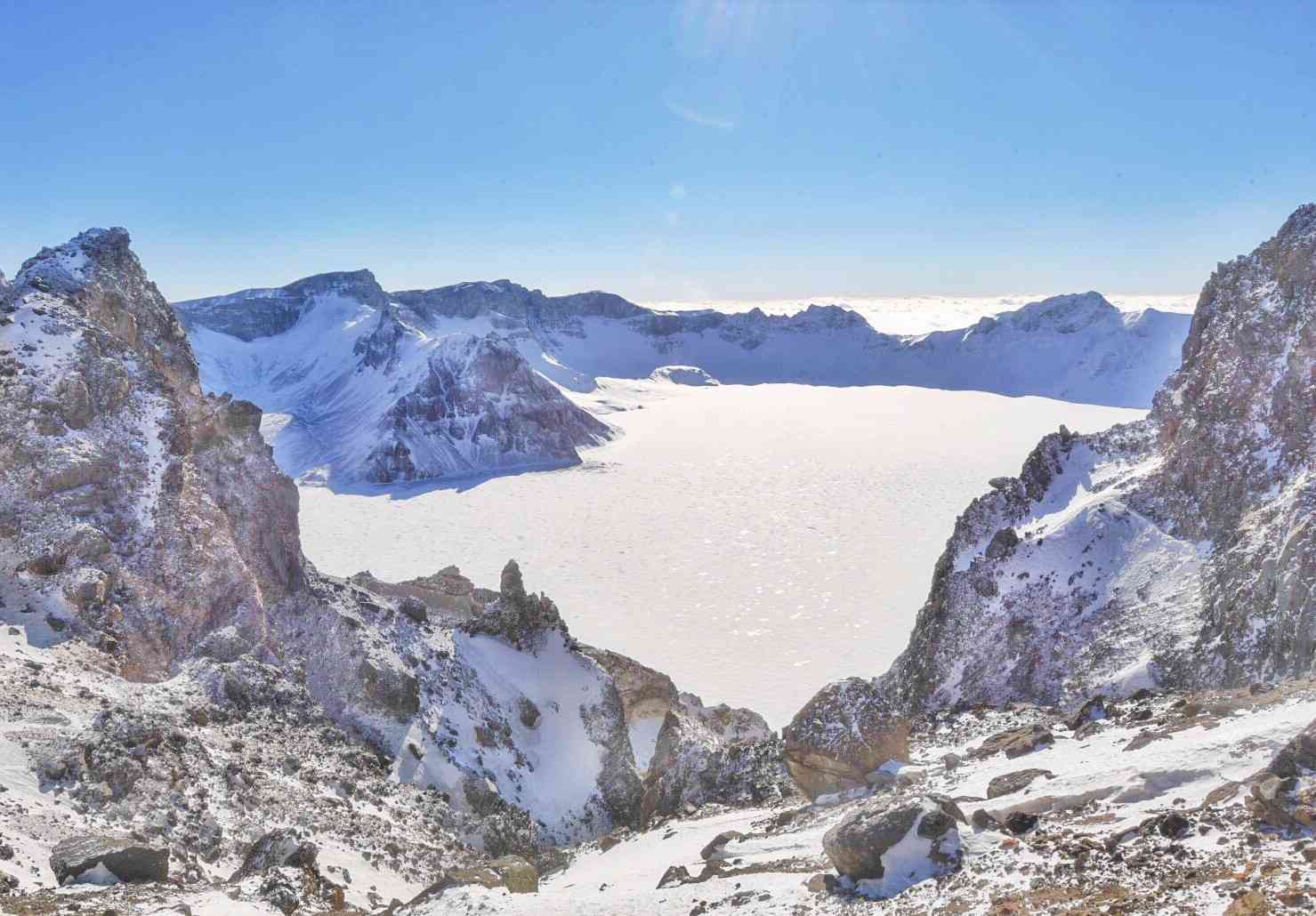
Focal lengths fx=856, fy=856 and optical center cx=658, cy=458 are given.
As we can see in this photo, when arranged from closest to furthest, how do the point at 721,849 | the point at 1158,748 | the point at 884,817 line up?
the point at 884,817 → the point at 1158,748 → the point at 721,849

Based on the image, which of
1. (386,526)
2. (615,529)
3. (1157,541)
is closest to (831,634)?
(1157,541)

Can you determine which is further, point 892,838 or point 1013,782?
point 1013,782

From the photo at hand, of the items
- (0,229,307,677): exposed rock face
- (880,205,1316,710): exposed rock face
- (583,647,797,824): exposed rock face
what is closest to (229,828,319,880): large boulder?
(0,229,307,677): exposed rock face

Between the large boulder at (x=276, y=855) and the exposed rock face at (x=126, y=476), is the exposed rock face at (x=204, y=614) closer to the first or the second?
the exposed rock face at (x=126, y=476)

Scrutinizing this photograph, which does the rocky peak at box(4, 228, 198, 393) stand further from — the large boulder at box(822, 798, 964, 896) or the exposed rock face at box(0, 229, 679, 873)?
the large boulder at box(822, 798, 964, 896)

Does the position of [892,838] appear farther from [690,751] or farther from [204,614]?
[204,614]

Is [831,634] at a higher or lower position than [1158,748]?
lower

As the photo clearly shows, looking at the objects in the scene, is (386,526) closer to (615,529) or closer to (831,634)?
(615,529)

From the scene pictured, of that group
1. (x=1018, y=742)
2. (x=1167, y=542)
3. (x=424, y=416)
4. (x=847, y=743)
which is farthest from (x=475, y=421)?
(x=1018, y=742)
